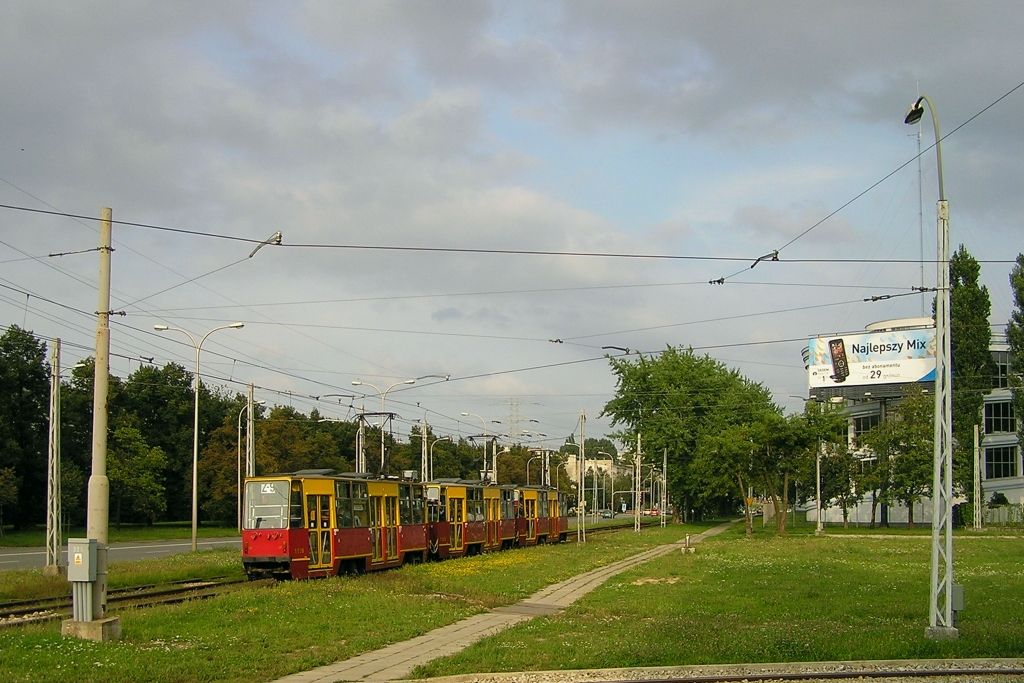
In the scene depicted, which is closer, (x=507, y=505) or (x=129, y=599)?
(x=129, y=599)

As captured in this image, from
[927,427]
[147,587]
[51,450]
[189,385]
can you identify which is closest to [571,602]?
[147,587]

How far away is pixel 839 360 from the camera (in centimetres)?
7506

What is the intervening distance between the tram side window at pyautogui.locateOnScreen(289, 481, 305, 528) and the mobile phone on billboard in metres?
56.8

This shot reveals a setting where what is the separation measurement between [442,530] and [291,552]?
12.9 metres

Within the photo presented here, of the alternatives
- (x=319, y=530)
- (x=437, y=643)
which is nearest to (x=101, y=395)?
(x=437, y=643)

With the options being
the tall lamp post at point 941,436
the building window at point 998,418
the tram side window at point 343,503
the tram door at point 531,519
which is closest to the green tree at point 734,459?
the tram door at point 531,519

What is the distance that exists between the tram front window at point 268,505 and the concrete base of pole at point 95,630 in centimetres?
1073

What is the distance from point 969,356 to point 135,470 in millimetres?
55172

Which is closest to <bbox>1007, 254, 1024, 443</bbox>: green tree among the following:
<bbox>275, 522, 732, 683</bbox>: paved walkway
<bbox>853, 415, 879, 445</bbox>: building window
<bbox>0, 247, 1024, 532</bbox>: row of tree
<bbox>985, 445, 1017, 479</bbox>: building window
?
<bbox>0, 247, 1024, 532</bbox>: row of tree

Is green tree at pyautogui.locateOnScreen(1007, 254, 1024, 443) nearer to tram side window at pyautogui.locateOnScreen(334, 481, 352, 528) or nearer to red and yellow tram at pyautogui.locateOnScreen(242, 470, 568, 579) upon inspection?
red and yellow tram at pyautogui.locateOnScreen(242, 470, 568, 579)

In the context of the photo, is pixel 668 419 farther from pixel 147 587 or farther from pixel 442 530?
pixel 147 587

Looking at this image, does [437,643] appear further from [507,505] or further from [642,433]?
[642,433]

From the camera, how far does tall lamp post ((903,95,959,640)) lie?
15.6m

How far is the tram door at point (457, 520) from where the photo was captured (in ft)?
128
